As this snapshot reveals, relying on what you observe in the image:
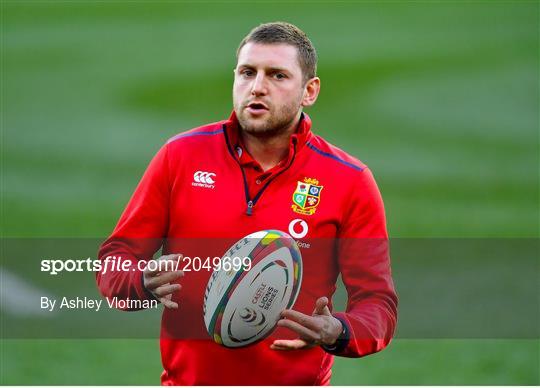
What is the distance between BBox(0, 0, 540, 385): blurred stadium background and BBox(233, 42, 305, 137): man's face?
14.8 ft

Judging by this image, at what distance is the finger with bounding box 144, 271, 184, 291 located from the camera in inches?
151

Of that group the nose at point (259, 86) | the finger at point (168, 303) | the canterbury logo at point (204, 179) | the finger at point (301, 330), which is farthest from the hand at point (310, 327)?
the nose at point (259, 86)

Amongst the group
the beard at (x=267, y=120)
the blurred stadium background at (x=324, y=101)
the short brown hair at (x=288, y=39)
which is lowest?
the blurred stadium background at (x=324, y=101)

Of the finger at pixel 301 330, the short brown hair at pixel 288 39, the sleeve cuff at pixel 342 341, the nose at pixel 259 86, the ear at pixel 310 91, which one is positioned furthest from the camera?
the ear at pixel 310 91

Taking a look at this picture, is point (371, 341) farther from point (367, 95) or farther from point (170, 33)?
point (170, 33)

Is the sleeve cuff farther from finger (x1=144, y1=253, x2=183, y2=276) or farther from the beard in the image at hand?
the beard

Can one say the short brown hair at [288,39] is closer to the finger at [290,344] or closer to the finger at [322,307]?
the finger at [322,307]

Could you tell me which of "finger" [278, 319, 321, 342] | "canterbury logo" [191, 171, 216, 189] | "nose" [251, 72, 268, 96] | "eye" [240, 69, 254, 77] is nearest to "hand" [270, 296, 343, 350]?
"finger" [278, 319, 321, 342]

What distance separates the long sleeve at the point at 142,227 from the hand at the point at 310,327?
0.64 metres

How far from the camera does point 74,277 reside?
9203mm

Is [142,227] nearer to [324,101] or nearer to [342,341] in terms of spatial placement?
[342,341]

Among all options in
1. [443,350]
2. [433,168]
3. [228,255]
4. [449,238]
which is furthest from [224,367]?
[433,168]

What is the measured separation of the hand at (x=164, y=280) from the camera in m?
3.84

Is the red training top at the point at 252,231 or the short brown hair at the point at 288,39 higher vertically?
the short brown hair at the point at 288,39
